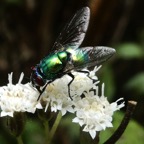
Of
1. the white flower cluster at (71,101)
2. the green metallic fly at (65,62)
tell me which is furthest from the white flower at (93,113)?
the green metallic fly at (65,62)

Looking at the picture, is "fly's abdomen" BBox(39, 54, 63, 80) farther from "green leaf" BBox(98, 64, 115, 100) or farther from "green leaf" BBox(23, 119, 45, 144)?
"green leaf" BBox(98, 64, 115, 100)

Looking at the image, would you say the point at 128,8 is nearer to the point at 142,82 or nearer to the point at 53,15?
the point at 53,15

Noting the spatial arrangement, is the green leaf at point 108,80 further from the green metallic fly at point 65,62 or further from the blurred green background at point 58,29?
the green metallic fly at point 65,62

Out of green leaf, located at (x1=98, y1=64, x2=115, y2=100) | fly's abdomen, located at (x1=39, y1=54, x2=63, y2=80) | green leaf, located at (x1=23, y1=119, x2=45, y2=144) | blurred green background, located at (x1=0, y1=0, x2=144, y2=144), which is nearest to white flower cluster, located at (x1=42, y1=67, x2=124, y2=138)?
fly's abdomen, located at (x1=39, y1=54, x2=63, y2=80)

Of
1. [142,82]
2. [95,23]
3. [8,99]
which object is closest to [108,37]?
[95,23]

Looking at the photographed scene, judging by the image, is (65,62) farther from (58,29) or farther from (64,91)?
(58,29)

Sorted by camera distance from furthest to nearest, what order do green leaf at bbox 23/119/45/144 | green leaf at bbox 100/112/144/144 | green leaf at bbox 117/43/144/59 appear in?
green leaf at bbox 117/43/144/59
green leaf at bbox 23/119/45/144
green leaf at bbox 100/112/144/144
